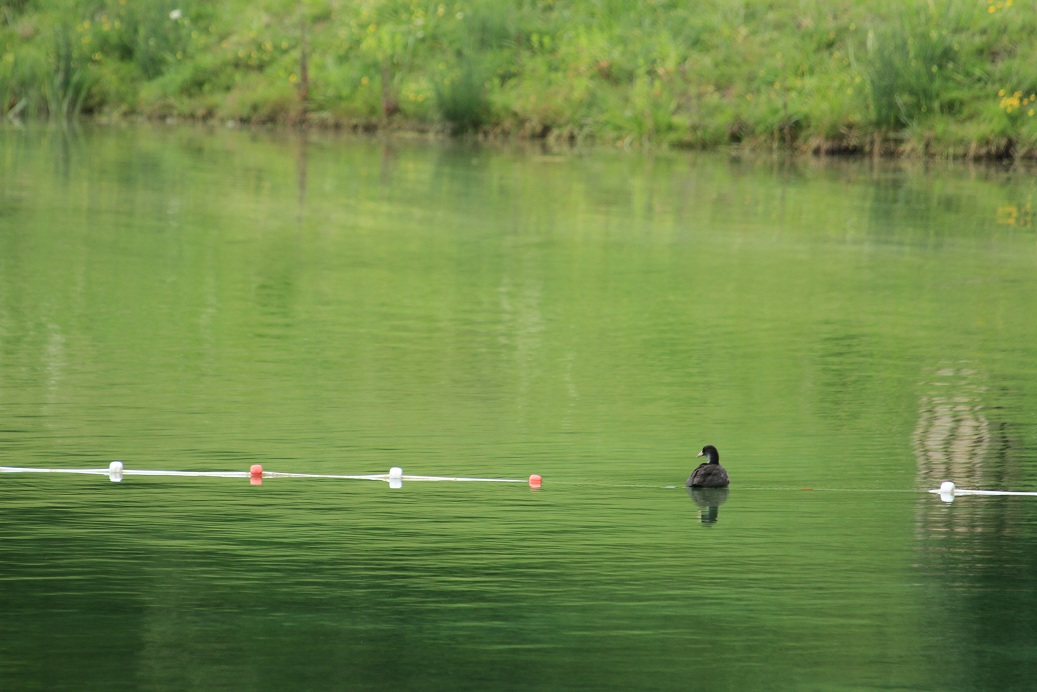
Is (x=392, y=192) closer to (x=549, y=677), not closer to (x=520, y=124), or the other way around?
(x=520, y=124)

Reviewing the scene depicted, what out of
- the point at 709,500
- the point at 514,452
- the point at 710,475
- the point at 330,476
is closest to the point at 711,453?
the point at 710,475

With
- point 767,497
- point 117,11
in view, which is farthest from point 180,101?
point 767,497

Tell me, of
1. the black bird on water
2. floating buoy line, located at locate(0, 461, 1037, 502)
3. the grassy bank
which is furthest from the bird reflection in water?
the grassy bank

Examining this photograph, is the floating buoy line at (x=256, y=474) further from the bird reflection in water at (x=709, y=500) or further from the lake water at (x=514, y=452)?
the bird reflection in water at (x=709, y=500)

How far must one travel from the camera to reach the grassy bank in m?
28.2

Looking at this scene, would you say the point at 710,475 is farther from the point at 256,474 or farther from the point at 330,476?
the point at 256,474

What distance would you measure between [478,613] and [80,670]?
1.24 metres

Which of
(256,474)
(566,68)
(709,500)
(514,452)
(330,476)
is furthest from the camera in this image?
(566,68)

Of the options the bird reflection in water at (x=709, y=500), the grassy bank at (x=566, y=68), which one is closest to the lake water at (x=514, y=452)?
the bird reflection in water at (x=709, y=500)

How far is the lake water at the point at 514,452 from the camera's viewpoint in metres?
5.95

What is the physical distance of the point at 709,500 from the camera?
7.86 metres

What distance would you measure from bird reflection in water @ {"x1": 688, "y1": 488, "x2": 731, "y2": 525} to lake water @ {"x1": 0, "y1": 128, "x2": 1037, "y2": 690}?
0.07 metres

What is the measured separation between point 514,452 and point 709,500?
1135mm

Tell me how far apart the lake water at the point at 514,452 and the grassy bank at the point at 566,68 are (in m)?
9.49
